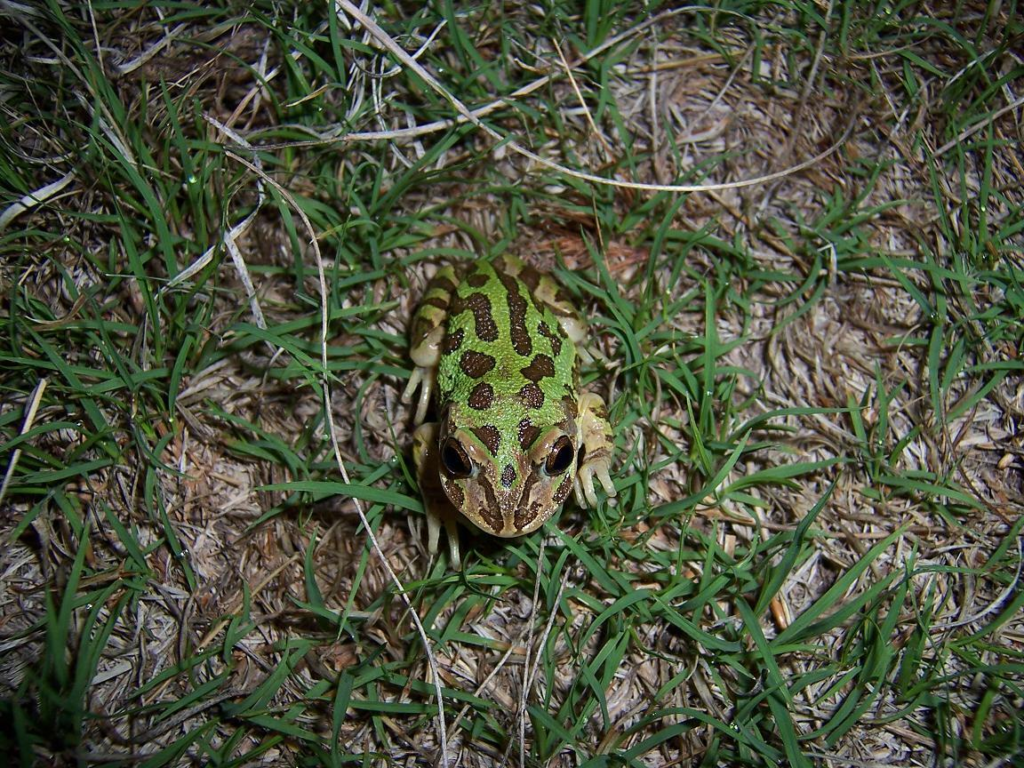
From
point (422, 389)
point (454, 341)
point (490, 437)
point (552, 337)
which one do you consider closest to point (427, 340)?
point (454, 341)

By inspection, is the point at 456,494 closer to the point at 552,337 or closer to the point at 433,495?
the point at 433,495

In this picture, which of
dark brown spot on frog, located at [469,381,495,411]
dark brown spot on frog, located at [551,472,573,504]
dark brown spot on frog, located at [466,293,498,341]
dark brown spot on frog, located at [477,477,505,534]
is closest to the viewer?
dark brown spot on frog, located at [477,477,505,534]

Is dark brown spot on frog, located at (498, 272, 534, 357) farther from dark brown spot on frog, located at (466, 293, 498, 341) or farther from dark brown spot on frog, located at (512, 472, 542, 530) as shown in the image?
dark brown spot on frog, located at (512, 472, 542, 530)

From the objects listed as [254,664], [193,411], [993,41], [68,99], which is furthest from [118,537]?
[993,41]

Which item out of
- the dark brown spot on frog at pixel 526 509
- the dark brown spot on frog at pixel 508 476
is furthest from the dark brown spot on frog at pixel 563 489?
the dark brown spot on frog at pixel 508 476

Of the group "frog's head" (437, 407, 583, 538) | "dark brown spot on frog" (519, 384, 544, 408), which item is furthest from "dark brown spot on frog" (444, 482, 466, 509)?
"dark brown spot on frog" (519, 384, 544, 408)

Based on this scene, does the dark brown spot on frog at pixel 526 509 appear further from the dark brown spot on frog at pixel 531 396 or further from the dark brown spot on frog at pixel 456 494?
the dark brown spot on frog at pixel 531 396
